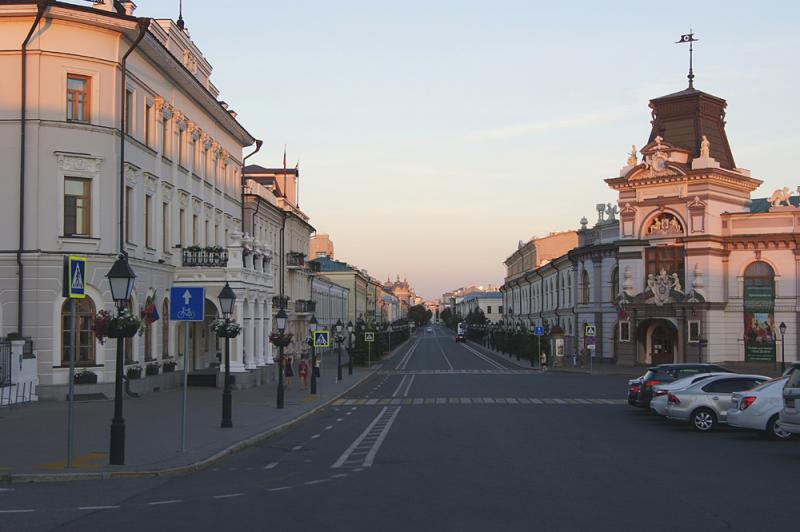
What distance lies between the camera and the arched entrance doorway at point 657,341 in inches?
2340

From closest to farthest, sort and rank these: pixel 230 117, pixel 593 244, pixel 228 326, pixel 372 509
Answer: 1. pixel 372 509
2. pixel 228 326
3. pixel 230 117
4. pixel 593 244

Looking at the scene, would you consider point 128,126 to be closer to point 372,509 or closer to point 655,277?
point 372,509

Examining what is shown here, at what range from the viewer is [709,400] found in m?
22.6

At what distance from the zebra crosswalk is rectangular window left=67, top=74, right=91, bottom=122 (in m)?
13.9

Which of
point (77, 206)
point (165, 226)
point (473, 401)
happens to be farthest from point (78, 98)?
point (473, 401)

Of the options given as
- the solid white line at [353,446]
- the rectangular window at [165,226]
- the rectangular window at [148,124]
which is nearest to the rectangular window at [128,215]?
the rectangular window at [148,124]

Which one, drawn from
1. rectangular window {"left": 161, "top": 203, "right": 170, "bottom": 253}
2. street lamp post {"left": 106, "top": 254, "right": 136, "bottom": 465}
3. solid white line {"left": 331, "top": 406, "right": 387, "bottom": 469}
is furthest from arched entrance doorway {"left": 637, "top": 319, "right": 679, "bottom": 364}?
street lamp post {"left": 106, "top": 254, "right": 136, "bottom": 465}

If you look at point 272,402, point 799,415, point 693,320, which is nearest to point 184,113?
point 272,402

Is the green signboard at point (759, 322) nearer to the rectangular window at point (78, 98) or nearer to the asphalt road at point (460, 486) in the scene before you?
the asphalt road at point (460, 486)

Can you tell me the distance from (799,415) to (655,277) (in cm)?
4310

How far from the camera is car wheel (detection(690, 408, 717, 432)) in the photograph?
22.7 m

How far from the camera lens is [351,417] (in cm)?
2784

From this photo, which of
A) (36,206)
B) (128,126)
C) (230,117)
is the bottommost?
(36,206)

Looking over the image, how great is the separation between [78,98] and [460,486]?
72.6 ft
